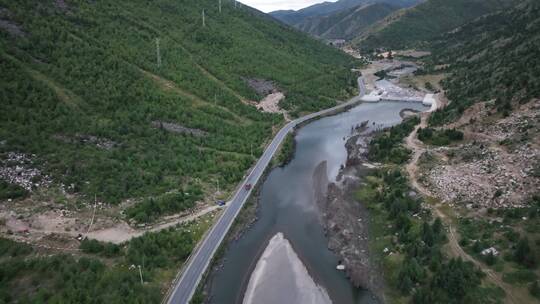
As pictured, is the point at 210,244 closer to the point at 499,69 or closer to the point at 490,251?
the point at 490,251

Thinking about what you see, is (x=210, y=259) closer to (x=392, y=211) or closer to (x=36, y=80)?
(x=392, y=211)

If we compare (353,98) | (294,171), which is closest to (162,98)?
(294,171)

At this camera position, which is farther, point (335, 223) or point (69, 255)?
point (335, 223)

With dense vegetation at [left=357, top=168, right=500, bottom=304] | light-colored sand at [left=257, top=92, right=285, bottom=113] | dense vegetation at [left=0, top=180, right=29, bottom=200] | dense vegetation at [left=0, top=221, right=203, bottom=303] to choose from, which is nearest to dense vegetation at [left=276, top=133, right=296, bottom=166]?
light-colored sand at [left=257, top=92, right=285, bottom=113]

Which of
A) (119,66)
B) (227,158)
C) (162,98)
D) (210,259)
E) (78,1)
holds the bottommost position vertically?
(210,259)

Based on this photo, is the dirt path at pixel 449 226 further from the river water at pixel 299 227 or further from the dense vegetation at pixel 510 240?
the river water at pixel 299 227

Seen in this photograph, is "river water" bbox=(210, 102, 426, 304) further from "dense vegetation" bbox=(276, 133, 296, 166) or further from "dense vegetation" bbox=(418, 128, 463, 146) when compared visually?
"dense vegetation" bbox=(418, 128, 463, 146)

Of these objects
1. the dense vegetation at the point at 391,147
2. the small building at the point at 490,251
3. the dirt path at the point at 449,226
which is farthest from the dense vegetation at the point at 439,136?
the small building at the point at 490,251
